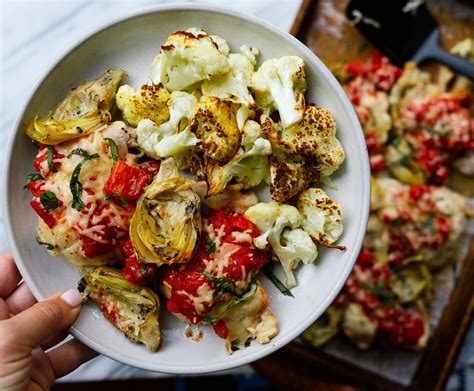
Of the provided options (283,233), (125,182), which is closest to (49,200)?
(125,182)

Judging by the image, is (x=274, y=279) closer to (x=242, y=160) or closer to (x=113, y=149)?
(x=242, y=160)

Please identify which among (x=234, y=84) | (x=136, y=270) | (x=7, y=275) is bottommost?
(x=7, y=275)

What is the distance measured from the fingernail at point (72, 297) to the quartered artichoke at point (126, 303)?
0.04 meters

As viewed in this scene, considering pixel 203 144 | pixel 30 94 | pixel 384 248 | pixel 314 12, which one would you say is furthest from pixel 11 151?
pixel 384 248

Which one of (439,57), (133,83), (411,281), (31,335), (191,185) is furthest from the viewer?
(411,281)

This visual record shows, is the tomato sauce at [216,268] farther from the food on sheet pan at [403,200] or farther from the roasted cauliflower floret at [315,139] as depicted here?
the food on sheet pan at [403,200]

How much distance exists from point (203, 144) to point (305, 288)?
69 cm

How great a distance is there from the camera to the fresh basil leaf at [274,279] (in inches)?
84.0

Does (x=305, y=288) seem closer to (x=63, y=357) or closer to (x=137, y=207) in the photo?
(x=137, y=207)

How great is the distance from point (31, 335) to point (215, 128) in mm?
975

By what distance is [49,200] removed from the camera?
2004 mm

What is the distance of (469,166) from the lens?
9.89ft

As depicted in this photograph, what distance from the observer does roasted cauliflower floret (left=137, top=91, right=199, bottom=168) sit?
1.98 meters

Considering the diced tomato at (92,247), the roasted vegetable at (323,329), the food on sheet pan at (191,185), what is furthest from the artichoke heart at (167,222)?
the roasted vegetable at (323,329)
